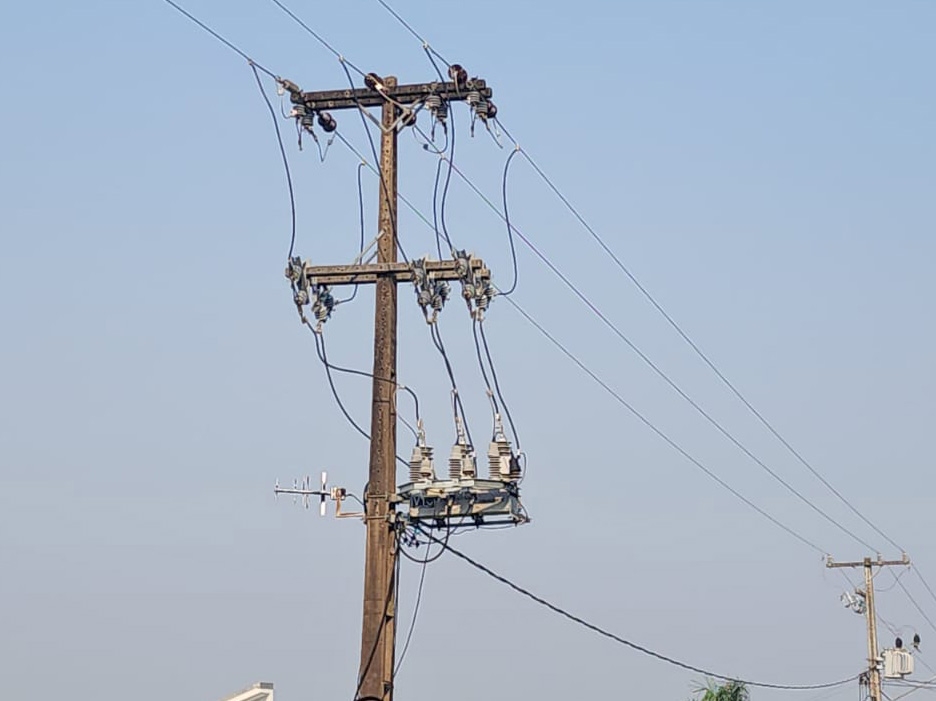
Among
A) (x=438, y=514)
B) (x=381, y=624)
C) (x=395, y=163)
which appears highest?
(x=395, y=163)

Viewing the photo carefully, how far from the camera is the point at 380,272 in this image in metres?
23.5

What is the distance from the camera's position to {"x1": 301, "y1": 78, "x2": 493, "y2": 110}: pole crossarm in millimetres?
24234

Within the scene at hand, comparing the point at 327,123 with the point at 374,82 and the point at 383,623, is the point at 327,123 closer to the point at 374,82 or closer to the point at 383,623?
the point at 374,82

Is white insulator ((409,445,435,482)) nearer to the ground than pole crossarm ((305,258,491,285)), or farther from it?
→ nearer to the ground

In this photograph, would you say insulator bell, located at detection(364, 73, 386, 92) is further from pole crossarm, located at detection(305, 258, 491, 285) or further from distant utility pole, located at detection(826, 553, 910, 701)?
distant utility pole, located at detection(826, 553, 910, 701)

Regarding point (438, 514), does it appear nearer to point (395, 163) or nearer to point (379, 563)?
point (379, 563)

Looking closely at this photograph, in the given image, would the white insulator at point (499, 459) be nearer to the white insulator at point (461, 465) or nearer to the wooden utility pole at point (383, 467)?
the white insulator at point (461, 465)

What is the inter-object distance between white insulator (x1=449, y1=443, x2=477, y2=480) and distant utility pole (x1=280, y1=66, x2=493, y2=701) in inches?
33.4

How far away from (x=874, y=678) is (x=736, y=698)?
666 centimetres

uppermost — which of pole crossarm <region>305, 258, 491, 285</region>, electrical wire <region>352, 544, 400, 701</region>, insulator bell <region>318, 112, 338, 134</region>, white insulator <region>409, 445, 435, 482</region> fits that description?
insulator bell <region>318, 112, 338, 134</region>

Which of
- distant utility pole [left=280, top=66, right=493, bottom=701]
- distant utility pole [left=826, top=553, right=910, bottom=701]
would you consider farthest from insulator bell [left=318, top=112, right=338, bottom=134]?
distant utility pole [left=826, top=553, right=910, bottom=701]

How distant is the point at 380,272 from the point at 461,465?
2.83 metres

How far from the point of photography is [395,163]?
24297 millimetres

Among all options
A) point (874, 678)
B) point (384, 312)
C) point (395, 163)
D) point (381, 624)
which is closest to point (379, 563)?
point (381, 624)
